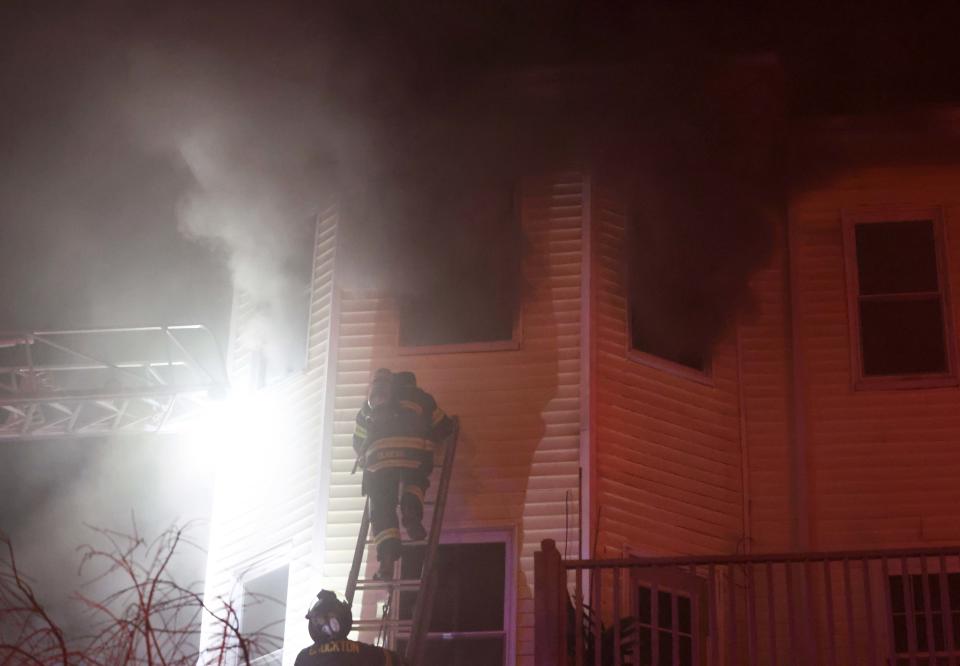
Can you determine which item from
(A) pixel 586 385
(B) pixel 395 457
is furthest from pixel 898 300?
(B) pixel 395 457

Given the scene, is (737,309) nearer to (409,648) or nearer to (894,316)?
(894,316)

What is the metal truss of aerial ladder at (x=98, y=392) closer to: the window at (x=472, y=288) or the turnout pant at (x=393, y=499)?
the window at (x=472, y=288)

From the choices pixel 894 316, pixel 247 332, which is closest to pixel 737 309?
pixel 894 316

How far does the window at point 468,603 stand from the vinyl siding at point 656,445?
920 millimetres

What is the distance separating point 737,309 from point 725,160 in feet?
4.71

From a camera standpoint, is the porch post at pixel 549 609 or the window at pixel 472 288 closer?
the porch post at pixel 549 609

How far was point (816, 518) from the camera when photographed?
41.3ft

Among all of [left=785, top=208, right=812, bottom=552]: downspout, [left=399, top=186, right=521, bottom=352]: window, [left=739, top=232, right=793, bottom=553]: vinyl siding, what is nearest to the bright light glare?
[left=399, top=186, right=521, bottom=352]: window

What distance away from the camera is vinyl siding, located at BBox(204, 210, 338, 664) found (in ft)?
41.2

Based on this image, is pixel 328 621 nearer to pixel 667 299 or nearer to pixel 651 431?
pixel 651 431

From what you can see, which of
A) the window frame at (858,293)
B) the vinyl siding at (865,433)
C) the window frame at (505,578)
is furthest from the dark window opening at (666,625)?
the window frame at (858,293)

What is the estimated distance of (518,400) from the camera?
12.5m

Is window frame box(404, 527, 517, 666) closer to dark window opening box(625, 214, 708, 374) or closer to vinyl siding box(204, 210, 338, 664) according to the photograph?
vinyl siding box(204, 210, 338, 664)

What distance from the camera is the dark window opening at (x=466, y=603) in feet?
38.1
